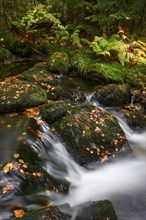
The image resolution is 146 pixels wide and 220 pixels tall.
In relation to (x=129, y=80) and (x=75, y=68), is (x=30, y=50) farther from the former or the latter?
(x=129, y=80)

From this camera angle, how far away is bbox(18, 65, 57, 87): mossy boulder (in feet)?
28.5

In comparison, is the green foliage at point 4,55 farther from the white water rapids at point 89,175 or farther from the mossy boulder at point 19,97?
the white water rapids at point 89,175

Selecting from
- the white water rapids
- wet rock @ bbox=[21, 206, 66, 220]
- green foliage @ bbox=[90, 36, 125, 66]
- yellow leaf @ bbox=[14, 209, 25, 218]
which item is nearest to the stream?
the white water rapids

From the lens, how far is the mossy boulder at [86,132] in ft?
19.7

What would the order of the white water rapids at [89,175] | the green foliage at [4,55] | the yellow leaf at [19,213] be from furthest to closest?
the green foliage at [4,55] < the white water rapids at [89,175] < the yellow leaf at [19,213]

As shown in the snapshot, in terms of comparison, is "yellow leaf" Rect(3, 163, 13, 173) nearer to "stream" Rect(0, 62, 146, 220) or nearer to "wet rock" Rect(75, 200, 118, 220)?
"stream" Rect(0, 62, 146, 220)

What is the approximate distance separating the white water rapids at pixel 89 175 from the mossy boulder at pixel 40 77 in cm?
289

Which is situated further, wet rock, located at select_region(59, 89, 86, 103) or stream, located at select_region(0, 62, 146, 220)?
wet rock, located at select_region(59, 89, 86, 103)

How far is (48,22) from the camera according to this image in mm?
13344

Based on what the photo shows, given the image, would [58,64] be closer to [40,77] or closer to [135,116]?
[40,77]

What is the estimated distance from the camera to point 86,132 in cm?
623

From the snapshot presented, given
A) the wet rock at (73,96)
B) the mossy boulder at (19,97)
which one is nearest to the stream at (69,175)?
the mossy boulder at (19,97)

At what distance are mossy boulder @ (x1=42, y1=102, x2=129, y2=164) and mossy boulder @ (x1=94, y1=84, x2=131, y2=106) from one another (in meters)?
1.56

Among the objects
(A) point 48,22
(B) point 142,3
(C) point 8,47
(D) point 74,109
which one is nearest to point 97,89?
(D) point 74,109
